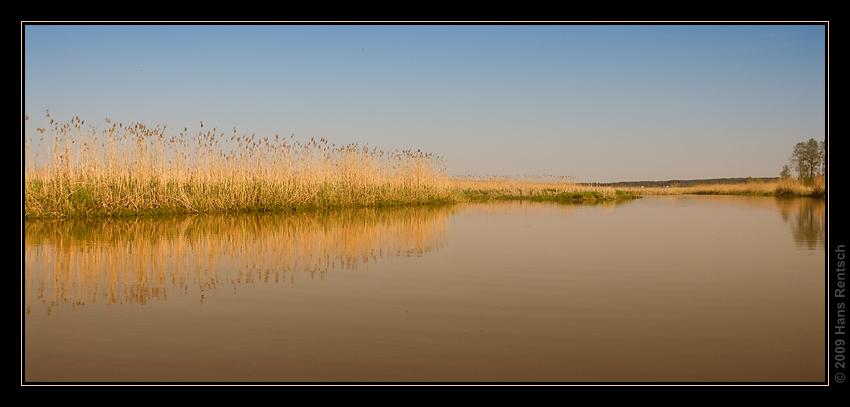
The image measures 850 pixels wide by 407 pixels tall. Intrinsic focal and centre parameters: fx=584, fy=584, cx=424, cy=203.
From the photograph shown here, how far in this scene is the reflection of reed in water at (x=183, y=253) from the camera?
14.3 feet

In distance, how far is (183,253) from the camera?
20.1 feet

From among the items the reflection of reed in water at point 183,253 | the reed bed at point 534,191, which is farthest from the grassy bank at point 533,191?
the reflection of reed in water at point 183,253

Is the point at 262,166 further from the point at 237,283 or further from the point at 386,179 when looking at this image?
the point at 237,283

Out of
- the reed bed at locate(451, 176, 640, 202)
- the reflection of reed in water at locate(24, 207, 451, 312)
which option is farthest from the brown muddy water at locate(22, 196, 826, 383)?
the reed bed at locate(451, 176, 640, 202)

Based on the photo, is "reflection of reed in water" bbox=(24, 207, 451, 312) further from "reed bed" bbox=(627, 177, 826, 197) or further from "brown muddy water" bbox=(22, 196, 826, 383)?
"reed bed" bbox=(627, 177, 826, 197)

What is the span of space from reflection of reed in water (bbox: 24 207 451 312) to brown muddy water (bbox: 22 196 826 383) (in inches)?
1.4

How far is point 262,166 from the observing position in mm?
14461

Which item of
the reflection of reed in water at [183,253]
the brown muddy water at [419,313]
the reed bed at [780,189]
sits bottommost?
the brown muddy water at [419,313]

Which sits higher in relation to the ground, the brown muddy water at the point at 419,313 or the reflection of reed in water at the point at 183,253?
the reflection of reed in water at the point at 183,253

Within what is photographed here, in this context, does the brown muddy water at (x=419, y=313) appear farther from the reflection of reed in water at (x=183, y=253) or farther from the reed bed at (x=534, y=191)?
the reed bed at (x=534, y=191)

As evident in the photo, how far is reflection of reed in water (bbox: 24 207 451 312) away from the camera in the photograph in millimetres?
4367

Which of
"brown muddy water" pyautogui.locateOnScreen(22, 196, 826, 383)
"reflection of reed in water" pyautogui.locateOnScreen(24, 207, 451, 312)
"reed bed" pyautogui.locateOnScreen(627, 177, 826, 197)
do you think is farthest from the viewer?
"reed bed" pyautogui.locateOnScreen(627, 177, 826, 197)

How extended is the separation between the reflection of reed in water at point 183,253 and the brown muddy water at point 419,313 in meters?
0.04
